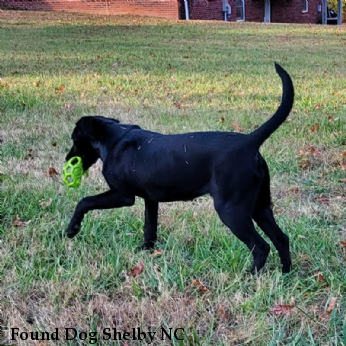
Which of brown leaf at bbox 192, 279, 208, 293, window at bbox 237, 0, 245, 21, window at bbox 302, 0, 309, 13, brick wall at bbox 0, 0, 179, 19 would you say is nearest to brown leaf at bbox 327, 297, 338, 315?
brown leaf at bbox 192, 279, 208, 293

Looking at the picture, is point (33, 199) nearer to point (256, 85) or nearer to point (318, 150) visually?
point (318, 150)

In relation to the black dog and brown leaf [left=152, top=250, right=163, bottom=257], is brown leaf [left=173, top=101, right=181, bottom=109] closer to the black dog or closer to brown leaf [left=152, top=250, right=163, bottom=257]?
the black dog

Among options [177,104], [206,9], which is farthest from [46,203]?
[206,9]

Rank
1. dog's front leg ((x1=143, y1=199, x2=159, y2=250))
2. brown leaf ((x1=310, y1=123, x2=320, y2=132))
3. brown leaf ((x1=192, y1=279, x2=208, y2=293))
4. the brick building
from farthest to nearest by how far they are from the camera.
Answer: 1. the brick building
2. brown leaf ((x1=310, y1=123, x2=320, y2=132))
3. dog's front leg ((x1=143, y1=199, x2=159, y2=250))
4. brown leaf ((x1=192, y1=279, x2=208, y2=293))

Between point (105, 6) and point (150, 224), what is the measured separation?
24292mm

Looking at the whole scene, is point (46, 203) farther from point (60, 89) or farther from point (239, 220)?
point (60, 89)

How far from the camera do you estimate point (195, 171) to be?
285cm

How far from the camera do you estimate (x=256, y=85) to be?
9.44 metres

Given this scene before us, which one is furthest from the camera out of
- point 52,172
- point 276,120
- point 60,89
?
point 60,89

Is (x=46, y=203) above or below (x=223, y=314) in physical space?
above

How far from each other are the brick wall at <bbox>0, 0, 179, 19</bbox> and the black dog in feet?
76.5

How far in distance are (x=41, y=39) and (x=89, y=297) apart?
1534 cm

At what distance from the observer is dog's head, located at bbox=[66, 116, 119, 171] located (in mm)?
3262

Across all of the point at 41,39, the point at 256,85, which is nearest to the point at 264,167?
the point at 256,85
